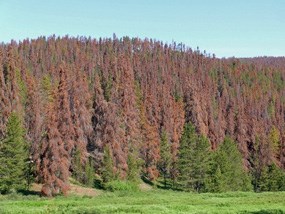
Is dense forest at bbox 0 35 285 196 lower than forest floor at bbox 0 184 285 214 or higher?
higher

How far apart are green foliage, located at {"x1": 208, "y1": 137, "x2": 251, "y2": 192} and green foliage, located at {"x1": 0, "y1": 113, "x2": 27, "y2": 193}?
27.5 metres

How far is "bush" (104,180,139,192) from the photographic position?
2772 inches

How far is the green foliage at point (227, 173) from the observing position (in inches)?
2731

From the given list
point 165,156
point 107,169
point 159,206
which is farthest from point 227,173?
point 159,206

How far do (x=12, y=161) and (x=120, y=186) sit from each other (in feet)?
56.4

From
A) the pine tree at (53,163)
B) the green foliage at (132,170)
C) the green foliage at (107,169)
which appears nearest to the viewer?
the pine tree at (53,163)

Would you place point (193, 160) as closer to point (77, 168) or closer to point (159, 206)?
point (77, 168)

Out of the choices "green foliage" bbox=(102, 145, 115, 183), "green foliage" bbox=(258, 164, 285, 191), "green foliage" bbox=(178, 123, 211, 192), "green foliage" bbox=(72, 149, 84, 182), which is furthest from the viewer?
"green foliage" bbox=(258, 164, 285, 191)

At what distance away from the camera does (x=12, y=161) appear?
62625mm

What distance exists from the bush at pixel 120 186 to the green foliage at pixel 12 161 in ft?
44.6

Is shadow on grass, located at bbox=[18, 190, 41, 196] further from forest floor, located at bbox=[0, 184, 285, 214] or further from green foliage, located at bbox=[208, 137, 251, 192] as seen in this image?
green foliage, located at bbox=[208, 137, 251, 192]

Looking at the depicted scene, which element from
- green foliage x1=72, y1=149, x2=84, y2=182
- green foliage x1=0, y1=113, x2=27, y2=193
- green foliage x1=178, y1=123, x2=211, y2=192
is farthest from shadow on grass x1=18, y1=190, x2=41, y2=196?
green foliage x1=178, y1=123, x2=211, y2=192

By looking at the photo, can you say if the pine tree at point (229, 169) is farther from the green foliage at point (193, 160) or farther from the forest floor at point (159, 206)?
the forest floor at point (159, 206)

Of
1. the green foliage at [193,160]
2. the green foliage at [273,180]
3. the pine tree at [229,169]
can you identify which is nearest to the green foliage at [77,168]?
the green foliage at [193,160]
